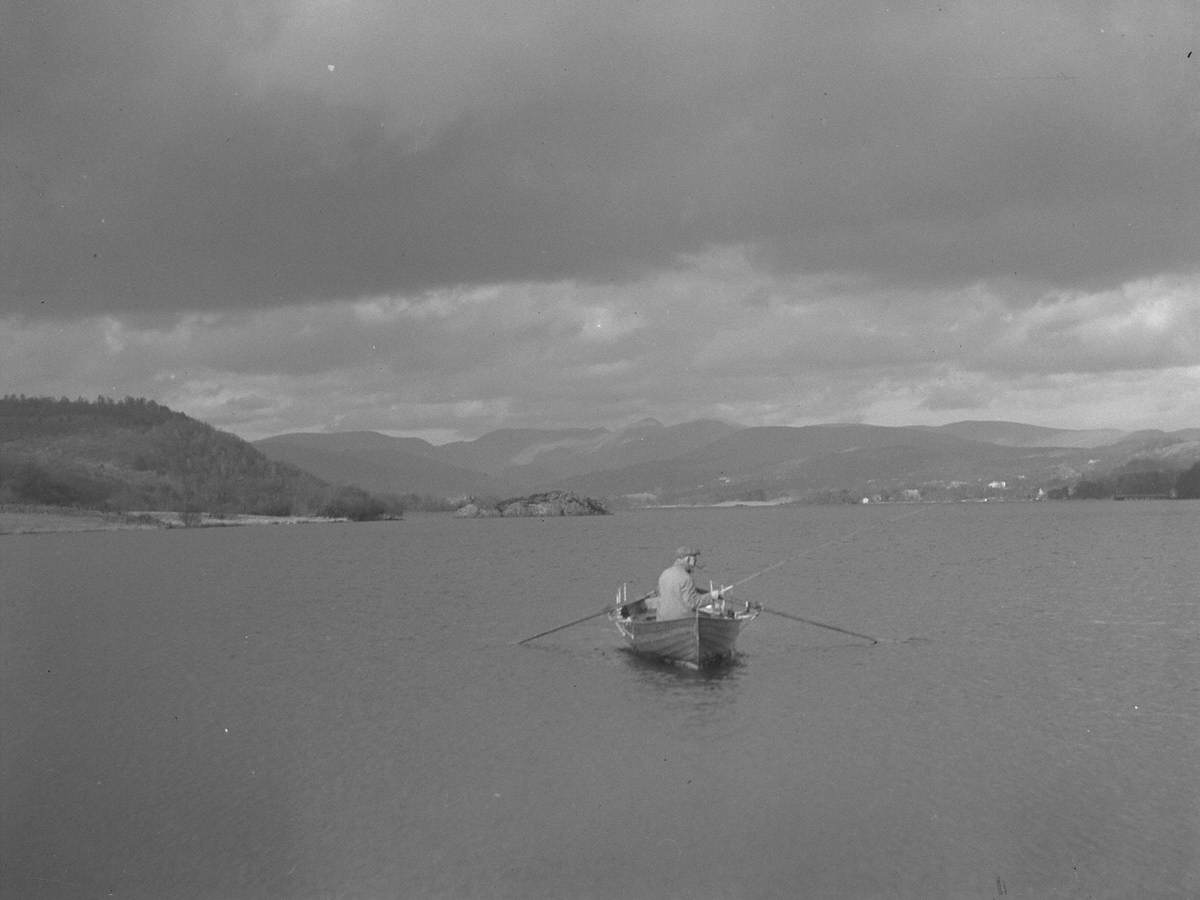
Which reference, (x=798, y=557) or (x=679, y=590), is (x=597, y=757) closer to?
(x=679, y=590)

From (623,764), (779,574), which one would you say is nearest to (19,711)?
(623,764)

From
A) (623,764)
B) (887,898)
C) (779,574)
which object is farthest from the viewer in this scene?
(779,574)

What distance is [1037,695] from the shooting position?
29.8m

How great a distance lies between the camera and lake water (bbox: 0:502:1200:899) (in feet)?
55.2

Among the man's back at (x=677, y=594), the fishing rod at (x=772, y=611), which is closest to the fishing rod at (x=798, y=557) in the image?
the fishing rod at (x=772, y=611)

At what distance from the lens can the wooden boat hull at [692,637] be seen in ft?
110

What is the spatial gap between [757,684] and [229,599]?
136ft

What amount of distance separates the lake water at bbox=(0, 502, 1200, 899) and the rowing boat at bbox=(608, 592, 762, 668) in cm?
77

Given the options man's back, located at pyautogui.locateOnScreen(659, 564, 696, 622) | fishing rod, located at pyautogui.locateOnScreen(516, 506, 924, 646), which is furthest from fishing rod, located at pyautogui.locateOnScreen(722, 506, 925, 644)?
man's back, located at pyautogui.locateOnScreen(659, 564, 696, 622)

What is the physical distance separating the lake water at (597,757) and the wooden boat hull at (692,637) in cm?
78

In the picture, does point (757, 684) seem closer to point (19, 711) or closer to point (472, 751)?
Result: point (472, 751)

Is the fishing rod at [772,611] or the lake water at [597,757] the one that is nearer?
the lake water at [597,757]

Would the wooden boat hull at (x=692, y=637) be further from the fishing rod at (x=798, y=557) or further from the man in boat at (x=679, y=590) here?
the fishing rod at (x=798, y=557)

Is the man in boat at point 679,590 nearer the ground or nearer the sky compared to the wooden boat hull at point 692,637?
nearer the sky
